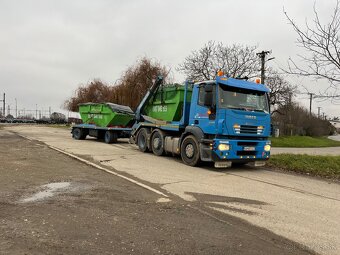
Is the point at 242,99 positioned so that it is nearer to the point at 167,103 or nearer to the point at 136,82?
the point at 167,103

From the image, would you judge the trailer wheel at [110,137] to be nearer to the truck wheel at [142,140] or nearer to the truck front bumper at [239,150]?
the truck wheel at [142,140]

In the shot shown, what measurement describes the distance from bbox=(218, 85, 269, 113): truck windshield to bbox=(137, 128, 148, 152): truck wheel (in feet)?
18.8

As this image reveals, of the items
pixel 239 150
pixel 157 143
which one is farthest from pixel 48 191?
pixel 157 143

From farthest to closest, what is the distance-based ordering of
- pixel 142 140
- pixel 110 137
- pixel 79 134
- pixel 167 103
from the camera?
1. pixel 79 134
2. pixel 110 137
3. pixel 142 140
4. pixel 167 103

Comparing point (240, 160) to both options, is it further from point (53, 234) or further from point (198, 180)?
point (53, 234)

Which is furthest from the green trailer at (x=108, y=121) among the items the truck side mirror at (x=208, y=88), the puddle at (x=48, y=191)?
the puddle at (x=48, y=191)

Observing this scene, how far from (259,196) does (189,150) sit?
16.5 ft

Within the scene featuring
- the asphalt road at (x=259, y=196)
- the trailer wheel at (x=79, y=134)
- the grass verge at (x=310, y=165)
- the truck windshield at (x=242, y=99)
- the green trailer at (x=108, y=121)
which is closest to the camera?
the asphalt road at (x=259, y=196)

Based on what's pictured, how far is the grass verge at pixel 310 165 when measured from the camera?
1181 cm

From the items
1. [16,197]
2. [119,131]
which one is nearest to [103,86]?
[119,131]

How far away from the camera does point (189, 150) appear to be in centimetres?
1259

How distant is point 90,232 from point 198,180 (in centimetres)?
502

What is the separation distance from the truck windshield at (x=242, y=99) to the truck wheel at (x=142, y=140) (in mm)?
5736

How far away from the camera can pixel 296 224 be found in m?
5.73
